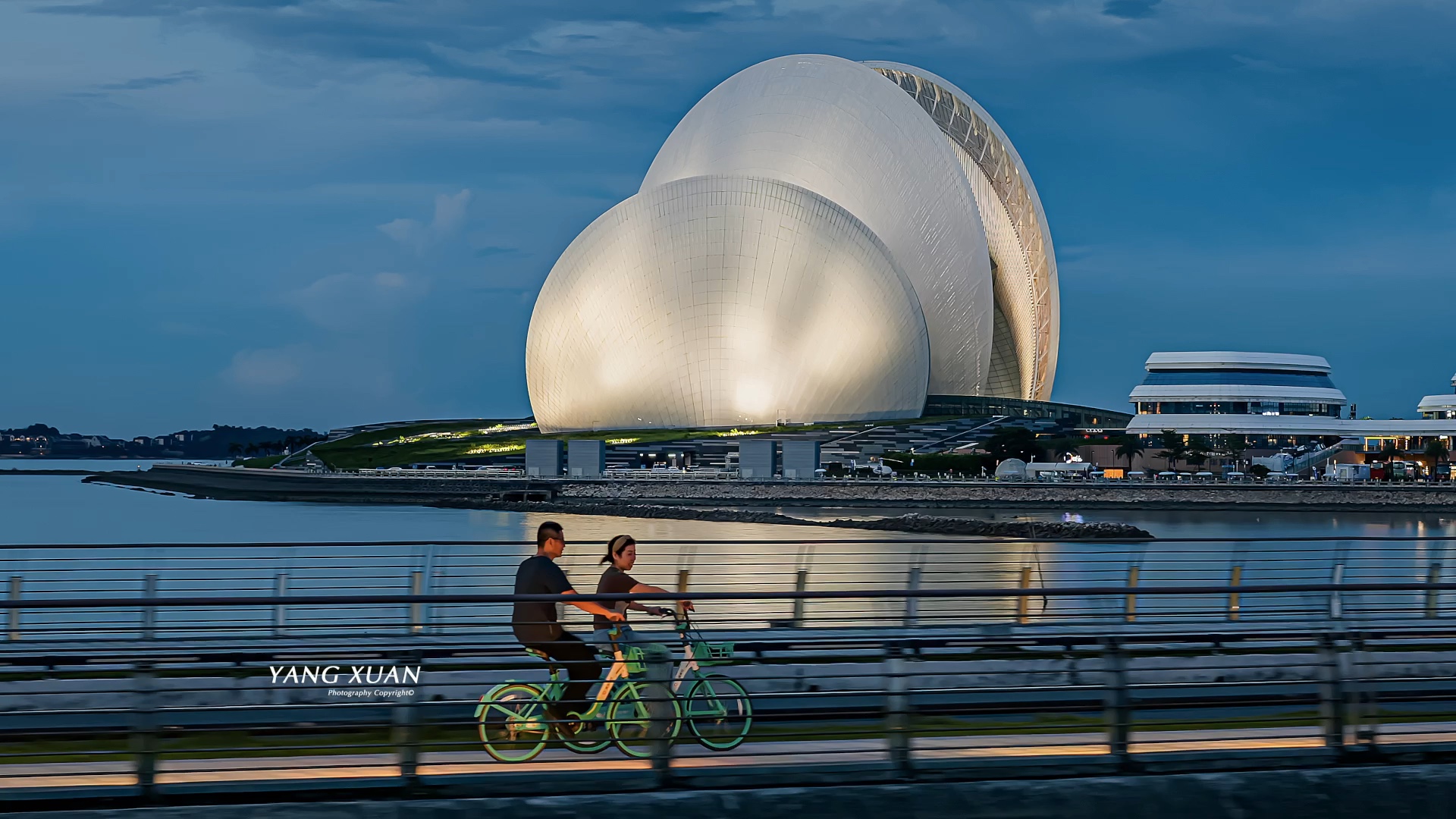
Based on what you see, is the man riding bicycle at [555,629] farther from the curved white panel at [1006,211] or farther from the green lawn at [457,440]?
the curved white panel at [1006,211]

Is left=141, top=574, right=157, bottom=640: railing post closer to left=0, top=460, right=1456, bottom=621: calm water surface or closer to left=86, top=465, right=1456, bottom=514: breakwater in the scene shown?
left=0, top=460, right=1456, bottom=621: calm water surface

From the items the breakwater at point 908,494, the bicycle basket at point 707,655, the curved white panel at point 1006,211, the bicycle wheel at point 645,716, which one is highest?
the curved white panel at point 1006,211

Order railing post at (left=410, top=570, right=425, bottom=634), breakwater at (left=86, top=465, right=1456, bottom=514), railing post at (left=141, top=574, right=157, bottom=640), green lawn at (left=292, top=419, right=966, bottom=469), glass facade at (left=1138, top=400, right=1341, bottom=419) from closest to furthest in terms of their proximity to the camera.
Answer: railing post at (left=141, top=574, right=157, bottom=640) < railing post at (left=410, top=570, right=425, bottom=634) < breakwater at (left=86, top=465, right=1456, bottom=514) < green lawn at (left=292, top=419, right=966, bottom=469) < glass facade at (left=1138, top=400, right=1341, bottom=419)

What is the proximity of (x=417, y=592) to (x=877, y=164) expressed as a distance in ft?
239

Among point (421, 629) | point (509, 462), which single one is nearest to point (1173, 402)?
point (509, 462)

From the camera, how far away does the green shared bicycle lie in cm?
597

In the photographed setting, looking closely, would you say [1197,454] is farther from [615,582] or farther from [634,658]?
[634,658]

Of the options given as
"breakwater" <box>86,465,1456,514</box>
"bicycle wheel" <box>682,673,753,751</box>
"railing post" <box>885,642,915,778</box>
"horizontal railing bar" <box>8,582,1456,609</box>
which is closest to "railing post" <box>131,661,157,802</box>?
"horizontal railing bar" <box>8,582,1456,609</box>

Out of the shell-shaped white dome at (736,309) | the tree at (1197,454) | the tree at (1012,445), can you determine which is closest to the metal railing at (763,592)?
the tree at (1012,445)

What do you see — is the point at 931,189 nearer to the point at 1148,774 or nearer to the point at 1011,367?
the point at 1011,367

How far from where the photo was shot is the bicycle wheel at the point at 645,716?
5.93 meters

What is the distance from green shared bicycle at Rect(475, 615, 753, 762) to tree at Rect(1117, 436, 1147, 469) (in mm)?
78404

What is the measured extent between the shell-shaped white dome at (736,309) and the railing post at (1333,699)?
221 ft

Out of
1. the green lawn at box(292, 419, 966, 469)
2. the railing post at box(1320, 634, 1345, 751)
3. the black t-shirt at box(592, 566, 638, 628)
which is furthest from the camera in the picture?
the green lawn at box(292, 419, 966, 469)
